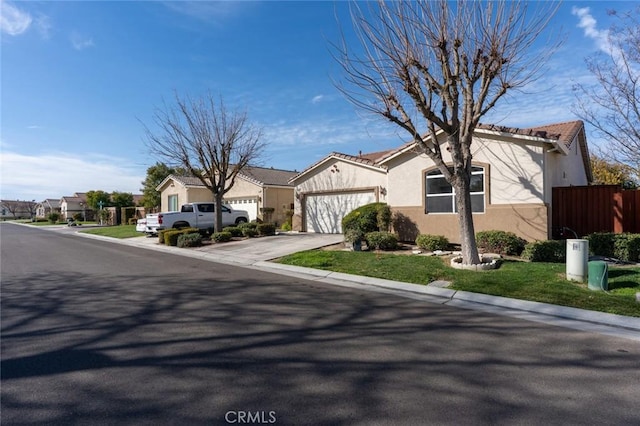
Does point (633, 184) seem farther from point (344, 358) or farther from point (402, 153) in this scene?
point (344, 358)

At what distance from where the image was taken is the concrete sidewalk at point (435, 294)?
6121 mm

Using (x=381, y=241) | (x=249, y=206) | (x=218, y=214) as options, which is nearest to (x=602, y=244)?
(x=381, y=241)

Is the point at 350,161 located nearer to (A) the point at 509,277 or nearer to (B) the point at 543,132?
(B) the point at 543,132

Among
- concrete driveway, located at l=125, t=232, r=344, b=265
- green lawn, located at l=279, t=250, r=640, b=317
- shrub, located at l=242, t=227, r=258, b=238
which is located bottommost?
green lawn, located at l=279, t=250, r=640, b=317

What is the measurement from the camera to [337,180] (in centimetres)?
1998

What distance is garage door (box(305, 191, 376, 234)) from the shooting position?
18969 mm

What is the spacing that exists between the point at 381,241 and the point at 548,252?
16.8ft

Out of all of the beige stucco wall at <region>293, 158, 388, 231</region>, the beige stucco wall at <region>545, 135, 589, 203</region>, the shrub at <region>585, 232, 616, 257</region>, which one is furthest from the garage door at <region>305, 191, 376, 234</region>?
the shrub at <region>585, 232, 616, 257</region>

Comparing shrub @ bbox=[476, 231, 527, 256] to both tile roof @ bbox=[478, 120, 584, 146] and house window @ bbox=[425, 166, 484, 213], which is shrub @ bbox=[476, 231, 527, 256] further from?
tile roof @ bbox=[478, 120, 584, 146]

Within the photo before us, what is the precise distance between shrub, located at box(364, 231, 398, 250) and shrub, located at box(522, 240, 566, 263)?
14.4 ft

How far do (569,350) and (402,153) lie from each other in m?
11.5

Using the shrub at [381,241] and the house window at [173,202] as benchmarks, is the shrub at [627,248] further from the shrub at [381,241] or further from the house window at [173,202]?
the house window at [173,202]

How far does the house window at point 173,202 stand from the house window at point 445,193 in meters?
23.4

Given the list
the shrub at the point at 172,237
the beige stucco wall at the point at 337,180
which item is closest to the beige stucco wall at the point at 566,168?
the beige stucco wall at the point at 337,180
